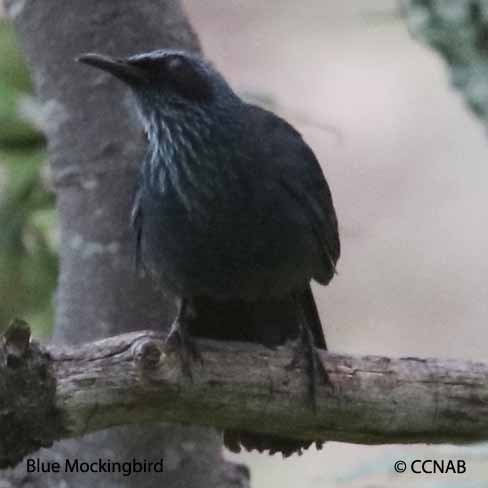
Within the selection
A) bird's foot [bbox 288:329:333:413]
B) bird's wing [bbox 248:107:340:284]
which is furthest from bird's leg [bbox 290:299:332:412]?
bird's wing [bbox 248:107:340:284]

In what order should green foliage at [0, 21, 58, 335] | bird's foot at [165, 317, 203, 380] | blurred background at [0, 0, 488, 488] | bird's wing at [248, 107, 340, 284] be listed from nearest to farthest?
bird's foot at [165, 317, 203, 380] → bird's wing at [248, 107, 340, 284] → green foliage at [0, 21, 58, 335] → blurred background at [0, 0, 488, 488]

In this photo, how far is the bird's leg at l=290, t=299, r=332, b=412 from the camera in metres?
4.10

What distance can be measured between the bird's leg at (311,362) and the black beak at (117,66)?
951 millimetres

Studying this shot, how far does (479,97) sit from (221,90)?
0.98m

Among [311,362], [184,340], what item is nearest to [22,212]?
[184,340]

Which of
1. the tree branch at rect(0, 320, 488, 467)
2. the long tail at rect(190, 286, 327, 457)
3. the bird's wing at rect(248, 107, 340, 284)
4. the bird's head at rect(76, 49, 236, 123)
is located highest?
the bird's head at rect(76, 49, 236, 123)

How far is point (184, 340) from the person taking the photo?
4.06 metres

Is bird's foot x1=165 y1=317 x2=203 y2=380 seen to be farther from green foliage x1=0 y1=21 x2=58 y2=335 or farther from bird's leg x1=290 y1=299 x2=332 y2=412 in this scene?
green foliage x1=0 y1=21 x2=58 y2=335

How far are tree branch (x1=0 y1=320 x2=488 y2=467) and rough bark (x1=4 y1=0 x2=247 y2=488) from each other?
2.02 ft

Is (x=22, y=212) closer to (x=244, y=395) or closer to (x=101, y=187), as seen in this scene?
(x=101, y=187)

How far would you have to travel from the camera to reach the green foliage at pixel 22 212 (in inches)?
201

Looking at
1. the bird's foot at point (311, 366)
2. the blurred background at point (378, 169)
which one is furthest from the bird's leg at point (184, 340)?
the blurred background at point (378, 169)

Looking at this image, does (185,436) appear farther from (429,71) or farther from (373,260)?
(429,71)

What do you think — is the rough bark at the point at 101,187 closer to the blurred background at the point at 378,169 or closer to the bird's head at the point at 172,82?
the bird's head at the point at 172,82
